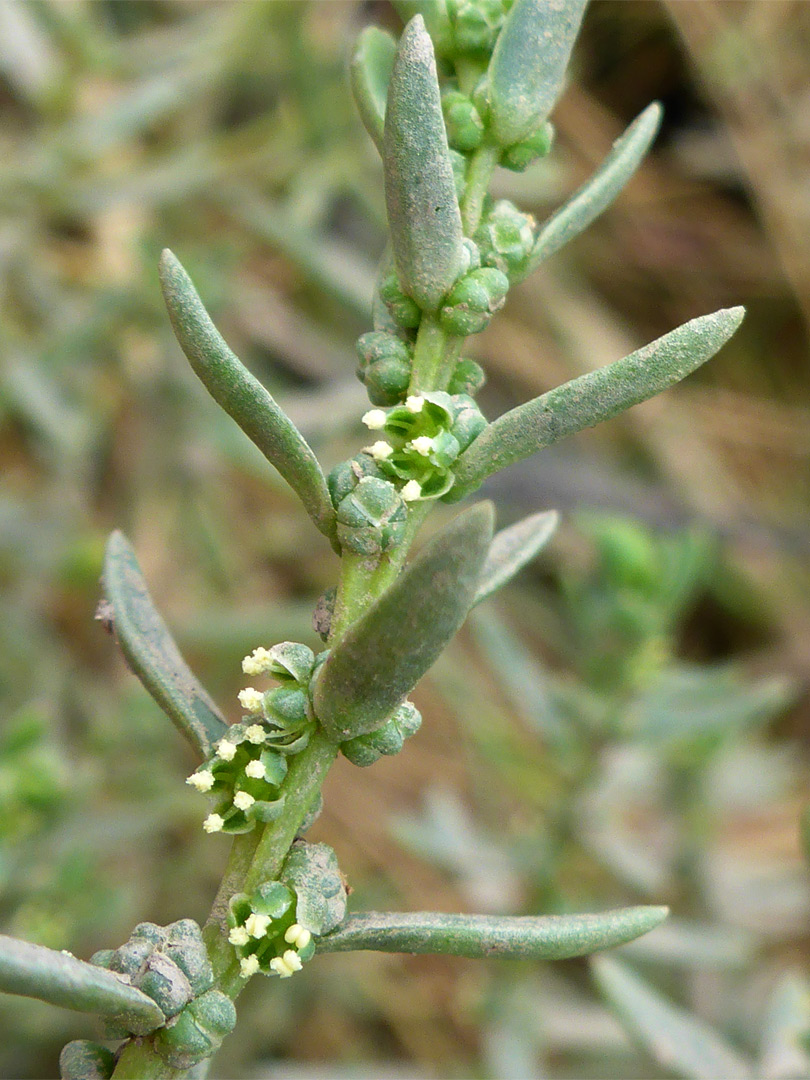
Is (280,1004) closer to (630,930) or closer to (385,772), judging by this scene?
(385,772)

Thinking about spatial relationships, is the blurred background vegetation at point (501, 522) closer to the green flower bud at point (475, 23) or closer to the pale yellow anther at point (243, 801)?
the pale yellow anther at point (243, 801)

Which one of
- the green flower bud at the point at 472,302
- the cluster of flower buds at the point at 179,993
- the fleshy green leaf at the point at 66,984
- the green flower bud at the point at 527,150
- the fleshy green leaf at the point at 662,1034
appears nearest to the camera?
the fleshy green leaf at the point at 66,984

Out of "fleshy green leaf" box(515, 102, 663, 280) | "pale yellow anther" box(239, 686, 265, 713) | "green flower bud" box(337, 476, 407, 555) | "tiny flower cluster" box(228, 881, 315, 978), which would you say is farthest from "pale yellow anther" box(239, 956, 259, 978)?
"fleshy green leaf" box(515, 102, 663, 280)

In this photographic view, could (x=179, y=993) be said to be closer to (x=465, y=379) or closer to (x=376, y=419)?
(x=376, y=419)

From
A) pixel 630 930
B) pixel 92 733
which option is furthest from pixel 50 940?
pixel 630 930

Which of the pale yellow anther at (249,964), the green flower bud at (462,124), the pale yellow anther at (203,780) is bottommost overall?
the pale yellow anther at (249,964)

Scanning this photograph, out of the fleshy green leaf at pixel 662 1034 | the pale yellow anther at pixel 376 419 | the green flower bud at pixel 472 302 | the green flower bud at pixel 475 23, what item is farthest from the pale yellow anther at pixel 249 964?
the fleshy green leaf at pixel 662 1034

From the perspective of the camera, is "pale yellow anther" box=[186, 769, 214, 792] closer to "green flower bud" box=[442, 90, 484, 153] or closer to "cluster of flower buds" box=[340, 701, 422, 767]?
"cluster of flower buds" box=[340, 701, 422, 767]
